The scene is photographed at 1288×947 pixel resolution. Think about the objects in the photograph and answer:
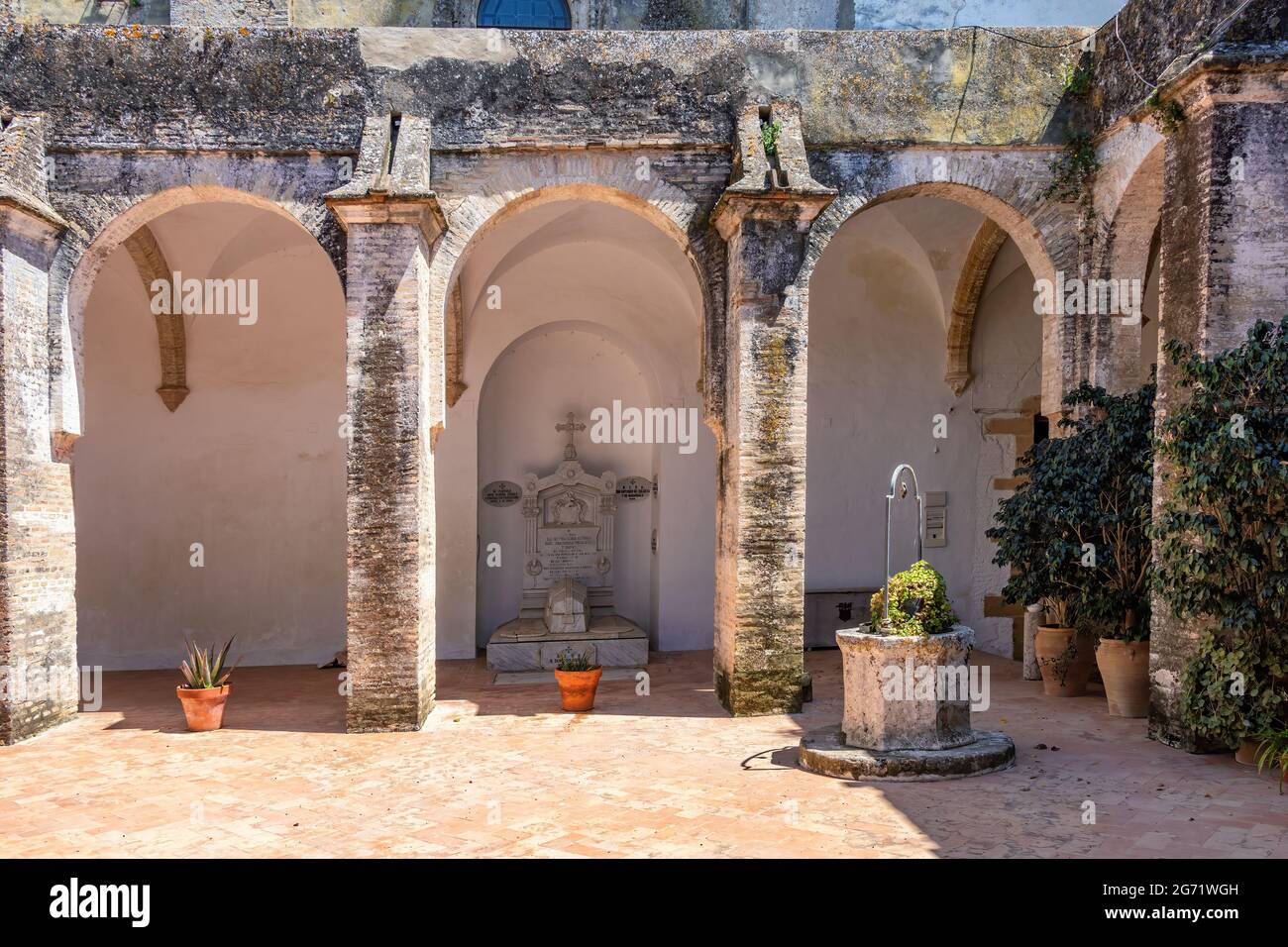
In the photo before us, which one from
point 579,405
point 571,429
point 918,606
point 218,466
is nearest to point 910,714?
point 918,606

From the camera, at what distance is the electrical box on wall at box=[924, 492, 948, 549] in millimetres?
12688

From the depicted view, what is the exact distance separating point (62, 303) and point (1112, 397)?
900cm

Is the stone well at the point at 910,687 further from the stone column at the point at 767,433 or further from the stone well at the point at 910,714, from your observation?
the stone column at the point at 767,433

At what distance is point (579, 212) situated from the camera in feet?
36.7

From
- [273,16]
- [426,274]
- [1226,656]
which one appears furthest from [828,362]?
[273,16]

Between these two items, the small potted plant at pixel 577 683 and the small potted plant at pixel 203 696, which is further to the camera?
the small potted plant at pixel 577 683

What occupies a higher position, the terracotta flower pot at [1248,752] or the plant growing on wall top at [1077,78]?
the plant growing on wall top at [1077,78]

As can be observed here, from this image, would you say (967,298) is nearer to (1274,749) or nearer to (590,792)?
(1274,749)

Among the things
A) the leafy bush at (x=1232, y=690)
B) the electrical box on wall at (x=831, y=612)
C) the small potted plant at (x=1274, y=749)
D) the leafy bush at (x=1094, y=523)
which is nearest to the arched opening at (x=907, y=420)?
the electrical box on wall at (x=831, y=612)

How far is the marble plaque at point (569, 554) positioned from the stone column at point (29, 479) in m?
5.60

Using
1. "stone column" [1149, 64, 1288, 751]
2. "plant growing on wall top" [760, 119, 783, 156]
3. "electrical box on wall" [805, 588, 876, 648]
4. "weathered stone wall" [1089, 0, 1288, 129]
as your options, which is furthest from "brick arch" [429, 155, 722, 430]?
"electrical box on wall" [805, 588, 876, 648]

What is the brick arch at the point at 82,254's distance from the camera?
855 centimetres

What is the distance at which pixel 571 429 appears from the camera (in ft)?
43.3

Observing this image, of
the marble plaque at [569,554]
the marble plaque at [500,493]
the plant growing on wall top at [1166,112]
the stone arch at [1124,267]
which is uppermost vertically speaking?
the plant growing on wall top at [1166,112]
